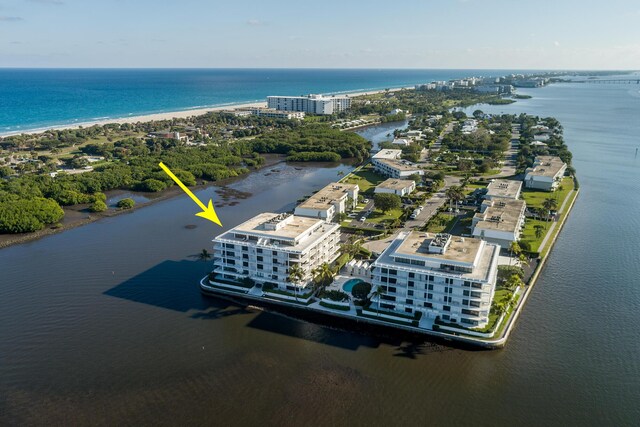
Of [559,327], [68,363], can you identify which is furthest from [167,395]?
[559,327]

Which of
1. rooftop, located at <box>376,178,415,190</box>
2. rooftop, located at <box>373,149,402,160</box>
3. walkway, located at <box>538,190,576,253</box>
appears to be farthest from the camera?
rooftop, located at <box>373,149,402,160</box>

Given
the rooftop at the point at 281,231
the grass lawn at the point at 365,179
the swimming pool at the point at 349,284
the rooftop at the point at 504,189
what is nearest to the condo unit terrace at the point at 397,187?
the grass lawn at the point at 365,179

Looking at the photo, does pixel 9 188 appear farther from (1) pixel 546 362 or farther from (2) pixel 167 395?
(1) pixel 546 362

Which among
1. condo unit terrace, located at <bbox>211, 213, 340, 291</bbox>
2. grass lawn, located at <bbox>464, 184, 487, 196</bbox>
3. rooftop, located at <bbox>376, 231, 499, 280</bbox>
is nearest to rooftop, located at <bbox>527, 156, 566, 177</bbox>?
grass lawn, located at <bbox>464, 184, 487, 196</bbox>

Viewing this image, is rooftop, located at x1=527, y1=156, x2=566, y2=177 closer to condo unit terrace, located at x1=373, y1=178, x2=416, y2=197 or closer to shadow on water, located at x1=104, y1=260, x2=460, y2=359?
condo unit terrace, located at x1=373, y1=178, x2=416, y2=197

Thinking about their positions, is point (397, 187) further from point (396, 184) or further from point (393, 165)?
point (393, 165)

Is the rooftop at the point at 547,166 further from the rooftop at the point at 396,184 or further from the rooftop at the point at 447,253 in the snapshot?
the rooftop at the point at 447,253
